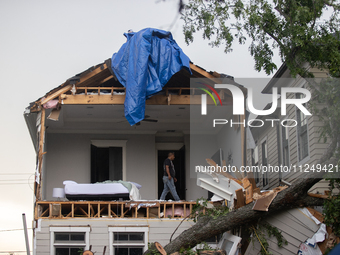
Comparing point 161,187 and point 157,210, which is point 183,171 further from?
point 157,210

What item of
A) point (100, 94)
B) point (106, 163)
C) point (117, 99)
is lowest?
point (106, 163)

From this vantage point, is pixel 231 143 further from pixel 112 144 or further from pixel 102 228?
pixel 102 228

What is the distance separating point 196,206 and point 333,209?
3.59 meters

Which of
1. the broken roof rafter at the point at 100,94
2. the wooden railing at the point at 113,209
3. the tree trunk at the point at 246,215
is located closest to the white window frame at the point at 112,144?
the broken roof rafter at the point at 100,94

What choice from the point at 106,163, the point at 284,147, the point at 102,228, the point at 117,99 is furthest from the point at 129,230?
the point at 284,147

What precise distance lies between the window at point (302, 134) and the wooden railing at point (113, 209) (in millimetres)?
3927

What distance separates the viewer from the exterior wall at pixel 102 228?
12.7 m

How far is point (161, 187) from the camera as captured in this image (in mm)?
17438

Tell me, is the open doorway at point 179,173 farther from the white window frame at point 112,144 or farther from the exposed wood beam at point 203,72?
the exposed wood beam at point 203,72

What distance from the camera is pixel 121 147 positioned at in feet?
55.8

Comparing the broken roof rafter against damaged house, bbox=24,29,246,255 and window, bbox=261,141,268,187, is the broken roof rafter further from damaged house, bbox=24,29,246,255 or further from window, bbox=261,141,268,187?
window, bbox=261,141,268,187

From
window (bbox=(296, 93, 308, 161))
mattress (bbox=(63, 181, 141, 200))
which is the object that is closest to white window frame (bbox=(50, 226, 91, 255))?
mattress (bbox=(63, 181, 141, 200))

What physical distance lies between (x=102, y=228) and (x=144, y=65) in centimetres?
453

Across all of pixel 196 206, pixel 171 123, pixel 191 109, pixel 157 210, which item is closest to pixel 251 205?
pixel 196 206
